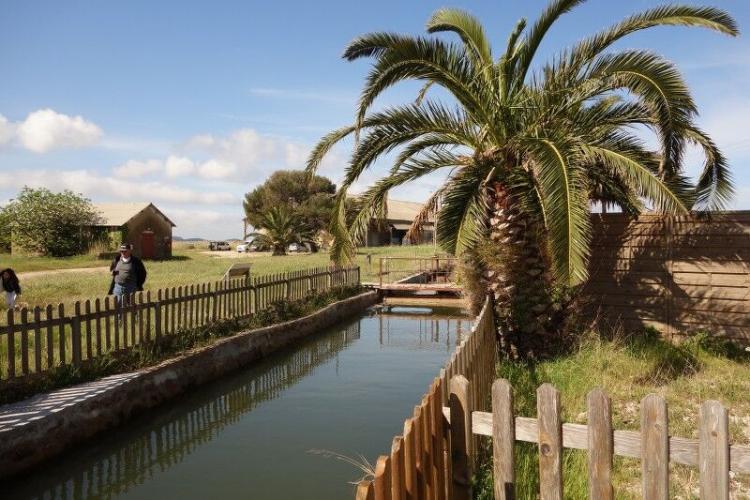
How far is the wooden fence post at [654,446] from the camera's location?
2.41 meters

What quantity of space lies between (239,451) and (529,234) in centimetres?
493

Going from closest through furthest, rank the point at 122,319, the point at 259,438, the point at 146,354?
the point at 259,438, the point at 122,319, the point at 146,354

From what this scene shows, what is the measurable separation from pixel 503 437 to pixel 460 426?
297 millimetres

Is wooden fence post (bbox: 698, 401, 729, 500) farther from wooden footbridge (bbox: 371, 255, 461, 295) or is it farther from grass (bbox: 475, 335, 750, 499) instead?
wooden footbridge (bbox: 371, 255, 461, 295)

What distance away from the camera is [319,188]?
60.0 m

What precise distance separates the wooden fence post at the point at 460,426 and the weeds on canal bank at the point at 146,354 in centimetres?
509

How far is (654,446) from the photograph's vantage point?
2.47 m

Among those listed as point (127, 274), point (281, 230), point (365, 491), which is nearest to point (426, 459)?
point (365, 491)

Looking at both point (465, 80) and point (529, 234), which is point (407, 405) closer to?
point (529, 234)

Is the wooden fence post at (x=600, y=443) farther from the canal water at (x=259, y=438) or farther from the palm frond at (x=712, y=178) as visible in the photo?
the palm frond at (x=712, y=178)

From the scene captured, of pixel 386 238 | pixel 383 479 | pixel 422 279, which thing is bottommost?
pixel 422 279

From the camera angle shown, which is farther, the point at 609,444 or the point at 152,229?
the point at 152,229

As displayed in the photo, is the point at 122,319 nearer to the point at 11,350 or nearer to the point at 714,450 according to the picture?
the point at 11,350

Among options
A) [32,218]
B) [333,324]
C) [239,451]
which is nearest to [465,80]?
[239,451]
